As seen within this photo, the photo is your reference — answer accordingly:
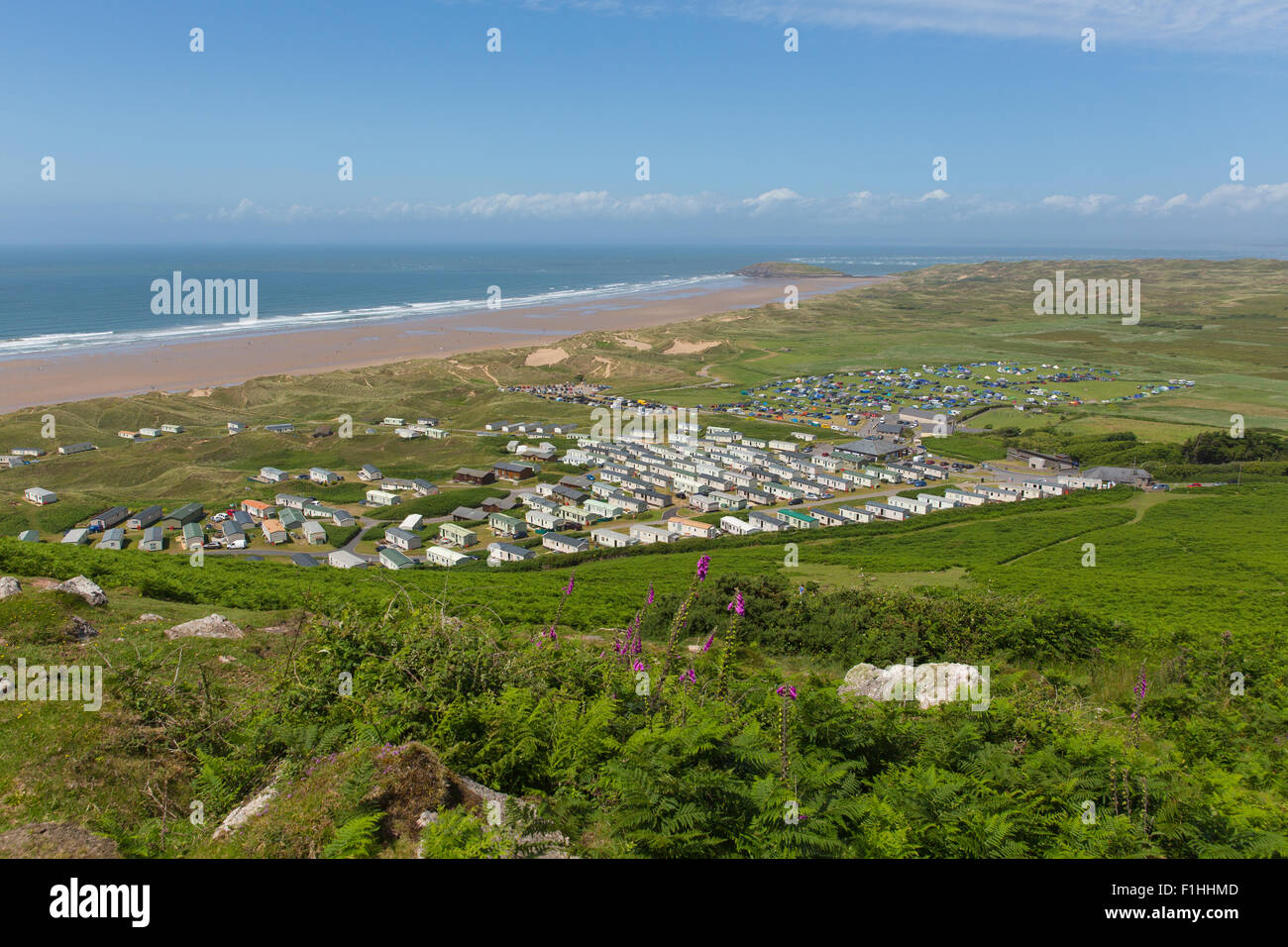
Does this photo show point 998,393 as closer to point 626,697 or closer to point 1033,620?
point 1033,620

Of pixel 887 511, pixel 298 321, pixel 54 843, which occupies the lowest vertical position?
pixel 887 511

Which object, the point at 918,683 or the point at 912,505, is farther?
the point at 912,505

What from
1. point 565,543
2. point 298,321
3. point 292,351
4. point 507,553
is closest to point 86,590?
point 507,553

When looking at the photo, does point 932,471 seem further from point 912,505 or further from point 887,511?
point 887,511

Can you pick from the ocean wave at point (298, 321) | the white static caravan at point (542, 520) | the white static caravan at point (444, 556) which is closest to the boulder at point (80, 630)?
the white static caravan at point (444, 556)

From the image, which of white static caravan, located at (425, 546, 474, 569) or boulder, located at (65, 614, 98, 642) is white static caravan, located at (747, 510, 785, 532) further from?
boulder, located at (65, 614, 98, 642)

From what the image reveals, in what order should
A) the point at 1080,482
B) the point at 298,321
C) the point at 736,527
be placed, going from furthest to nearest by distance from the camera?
the point at 298,321 → the point at 1080,482 → the point at 736,527
